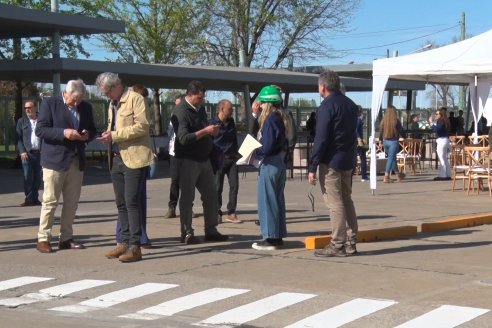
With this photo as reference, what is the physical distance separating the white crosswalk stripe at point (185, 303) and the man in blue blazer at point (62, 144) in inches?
111

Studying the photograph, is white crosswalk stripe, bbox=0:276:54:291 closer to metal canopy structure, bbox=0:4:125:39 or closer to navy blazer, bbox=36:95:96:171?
navy blazer, bbox=36:95:96:171

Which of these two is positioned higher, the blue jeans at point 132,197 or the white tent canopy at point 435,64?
the white tent canopy at point 435,64

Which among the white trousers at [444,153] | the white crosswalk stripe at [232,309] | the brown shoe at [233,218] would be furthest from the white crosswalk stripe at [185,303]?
the white trousers at [444,153]

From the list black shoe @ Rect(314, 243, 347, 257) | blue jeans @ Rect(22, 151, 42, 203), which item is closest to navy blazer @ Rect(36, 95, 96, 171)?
black shoe @ Rect(314, 243, 347, 257)

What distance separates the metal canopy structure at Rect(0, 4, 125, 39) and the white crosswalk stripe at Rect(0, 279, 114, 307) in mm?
17246

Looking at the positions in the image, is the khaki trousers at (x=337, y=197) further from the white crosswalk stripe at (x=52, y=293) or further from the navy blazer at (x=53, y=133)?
the navy blazer at (x=53, y=133)

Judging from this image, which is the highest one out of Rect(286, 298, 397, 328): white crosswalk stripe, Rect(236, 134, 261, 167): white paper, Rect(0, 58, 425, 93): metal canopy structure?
Rect(0, 58, 425, 93): metal canopy structure

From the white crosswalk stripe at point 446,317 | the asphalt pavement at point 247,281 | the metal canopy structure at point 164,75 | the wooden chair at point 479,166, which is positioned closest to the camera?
the white crosswalk stripe at point 446,317

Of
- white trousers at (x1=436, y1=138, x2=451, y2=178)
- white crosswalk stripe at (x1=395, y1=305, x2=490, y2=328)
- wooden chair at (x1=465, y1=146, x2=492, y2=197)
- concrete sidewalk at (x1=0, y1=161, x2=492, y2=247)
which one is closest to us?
white crosswalk stripe at (x1=395, y1=305, x2=490, y2=328)

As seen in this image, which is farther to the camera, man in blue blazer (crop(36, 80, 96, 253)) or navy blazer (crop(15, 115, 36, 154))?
navy blazer (crop(15, 115, 36, 154))

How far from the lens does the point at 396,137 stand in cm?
A: 2091

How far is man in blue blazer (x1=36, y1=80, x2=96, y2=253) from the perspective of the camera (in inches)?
389

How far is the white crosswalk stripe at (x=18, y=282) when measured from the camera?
8.40 meters

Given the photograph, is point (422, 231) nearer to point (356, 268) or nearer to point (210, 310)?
point (356, 268)
